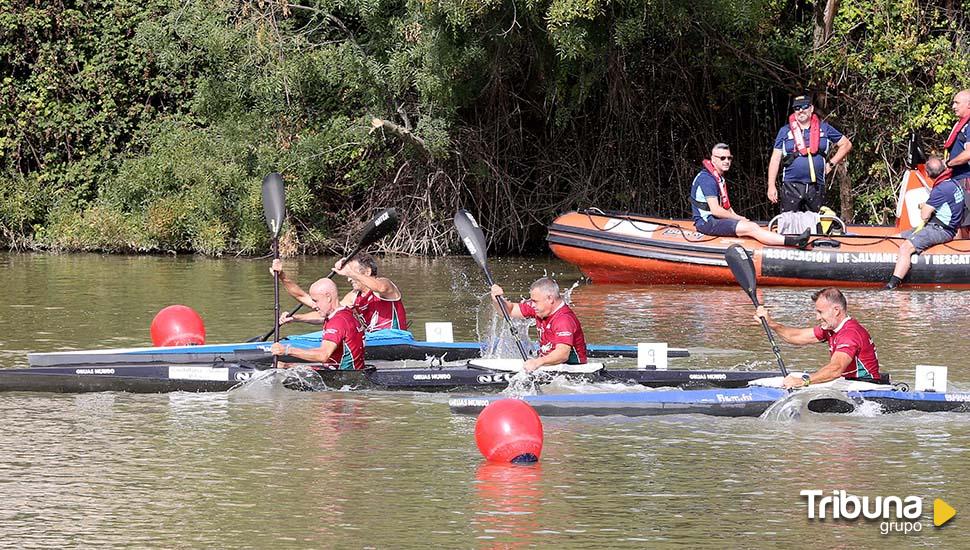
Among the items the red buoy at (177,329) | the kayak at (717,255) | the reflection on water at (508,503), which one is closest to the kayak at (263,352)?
the red buoy at (177,329)

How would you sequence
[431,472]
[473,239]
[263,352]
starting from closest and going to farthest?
[431,472] < [263,352] < [473,239]

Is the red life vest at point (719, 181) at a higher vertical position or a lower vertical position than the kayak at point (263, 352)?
higher

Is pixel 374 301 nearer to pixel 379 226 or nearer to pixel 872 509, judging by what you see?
pixel 379 226

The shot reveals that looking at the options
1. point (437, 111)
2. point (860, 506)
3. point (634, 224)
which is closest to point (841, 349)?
point (860, 506)

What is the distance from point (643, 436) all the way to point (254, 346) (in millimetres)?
3487

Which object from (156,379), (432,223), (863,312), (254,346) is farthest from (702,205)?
(156,379)

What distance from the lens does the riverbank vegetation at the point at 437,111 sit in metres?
19.2

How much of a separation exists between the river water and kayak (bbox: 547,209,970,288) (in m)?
3.63

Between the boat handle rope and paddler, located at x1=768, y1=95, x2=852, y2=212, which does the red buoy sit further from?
paddler, located at x1=768, y1=95, x2=852, y2=212

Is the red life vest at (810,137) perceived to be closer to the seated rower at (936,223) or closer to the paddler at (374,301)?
the seated rower at (936,223)

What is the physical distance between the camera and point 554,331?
32.1 ft

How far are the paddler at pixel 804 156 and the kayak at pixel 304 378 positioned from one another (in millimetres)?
6801

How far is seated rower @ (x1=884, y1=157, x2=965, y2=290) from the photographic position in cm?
1571

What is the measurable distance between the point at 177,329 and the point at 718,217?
6.66 meters
